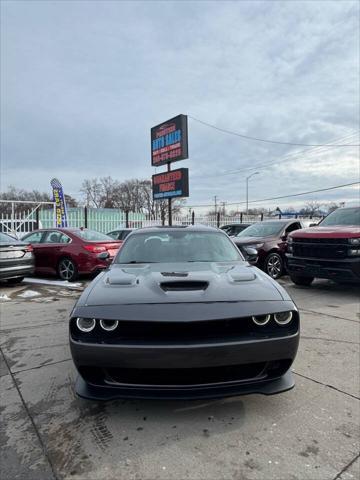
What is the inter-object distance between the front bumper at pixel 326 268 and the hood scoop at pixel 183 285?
476 cm

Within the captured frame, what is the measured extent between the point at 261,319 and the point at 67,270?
23.4ft

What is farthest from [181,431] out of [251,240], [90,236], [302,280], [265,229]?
[265,229]

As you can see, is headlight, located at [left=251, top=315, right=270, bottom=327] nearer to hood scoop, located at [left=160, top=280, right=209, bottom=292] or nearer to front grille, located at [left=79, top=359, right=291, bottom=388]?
front grille, located at [left=79, top=359, right=291, bottom=388]

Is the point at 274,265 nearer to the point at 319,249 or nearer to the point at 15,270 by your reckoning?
the point at 319,249

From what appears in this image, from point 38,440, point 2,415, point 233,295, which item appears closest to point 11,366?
point 2,415

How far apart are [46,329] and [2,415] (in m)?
2.17

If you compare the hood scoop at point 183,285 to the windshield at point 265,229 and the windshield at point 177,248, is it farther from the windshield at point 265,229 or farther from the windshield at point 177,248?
the windshield at point 265,229

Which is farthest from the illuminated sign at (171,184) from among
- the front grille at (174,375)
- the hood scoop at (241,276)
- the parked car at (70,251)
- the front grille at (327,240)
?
the front grille at (174,375)

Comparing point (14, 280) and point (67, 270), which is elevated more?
point (67, 270)

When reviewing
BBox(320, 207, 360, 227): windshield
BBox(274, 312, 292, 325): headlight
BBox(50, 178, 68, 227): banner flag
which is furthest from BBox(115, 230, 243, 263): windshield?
BBox(50, 178, 68, 227): banner flag

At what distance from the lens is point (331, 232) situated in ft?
22.4

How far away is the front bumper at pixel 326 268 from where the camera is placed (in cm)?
641

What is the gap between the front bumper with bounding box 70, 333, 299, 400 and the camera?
86.4 inches

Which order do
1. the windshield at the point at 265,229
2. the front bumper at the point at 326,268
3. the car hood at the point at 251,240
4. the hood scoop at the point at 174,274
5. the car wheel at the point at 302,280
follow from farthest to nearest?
the windshield at the point at 265,229, the car hood at the point at 251,240, the car wheel at the point at 302,280, the front bumper at the point at 326,268, the hood scoop at the point at 174,274
